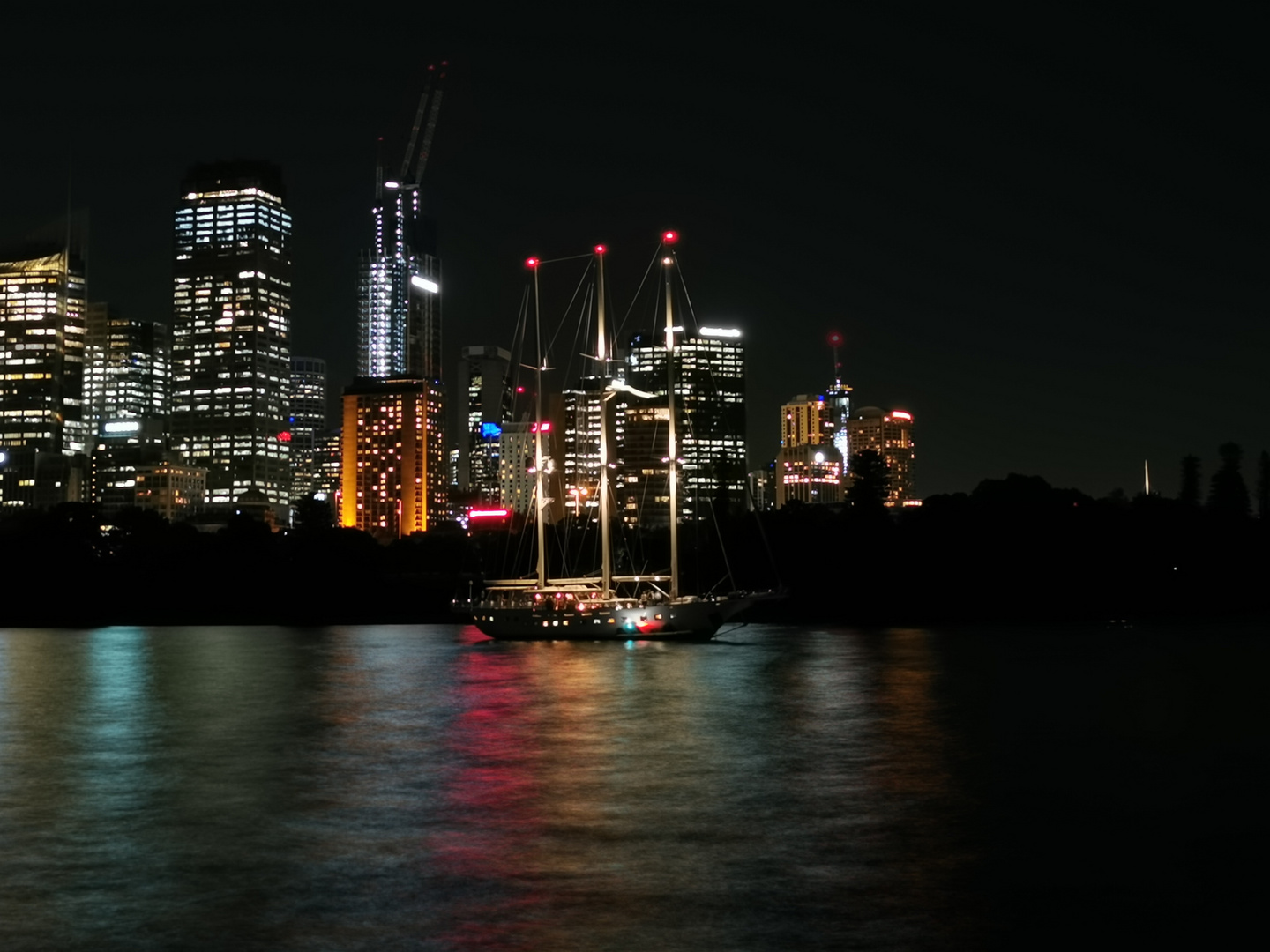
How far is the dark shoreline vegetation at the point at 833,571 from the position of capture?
560 ft

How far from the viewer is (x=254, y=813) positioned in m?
35.5

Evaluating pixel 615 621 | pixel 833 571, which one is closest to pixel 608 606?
pixel 615 621

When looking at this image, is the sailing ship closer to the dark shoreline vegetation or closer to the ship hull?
the ship hull

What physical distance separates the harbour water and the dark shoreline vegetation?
9287cm

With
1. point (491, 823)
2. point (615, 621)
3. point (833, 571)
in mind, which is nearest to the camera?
point (491, 823)

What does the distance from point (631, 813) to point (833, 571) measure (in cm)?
14103

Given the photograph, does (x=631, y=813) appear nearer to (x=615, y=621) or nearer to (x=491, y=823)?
(x=491, y=823)

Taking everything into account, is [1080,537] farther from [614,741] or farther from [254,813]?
[254,813]

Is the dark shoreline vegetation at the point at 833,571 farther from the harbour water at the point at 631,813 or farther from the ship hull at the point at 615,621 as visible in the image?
the harbour water at the point at 631,813

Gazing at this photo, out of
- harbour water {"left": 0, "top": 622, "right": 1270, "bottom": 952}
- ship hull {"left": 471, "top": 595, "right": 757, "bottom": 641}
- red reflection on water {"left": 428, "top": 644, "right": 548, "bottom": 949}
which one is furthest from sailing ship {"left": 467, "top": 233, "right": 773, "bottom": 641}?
red reflection on water {"left": 428, "top": 644, "right": 548, "bottom": 949}

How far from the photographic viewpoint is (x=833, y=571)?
6841 inches

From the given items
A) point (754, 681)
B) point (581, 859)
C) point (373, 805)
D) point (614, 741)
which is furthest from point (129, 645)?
point (581, 859)

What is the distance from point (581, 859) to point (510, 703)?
36.0 metres

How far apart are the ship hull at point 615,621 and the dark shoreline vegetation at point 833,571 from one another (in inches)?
1922
